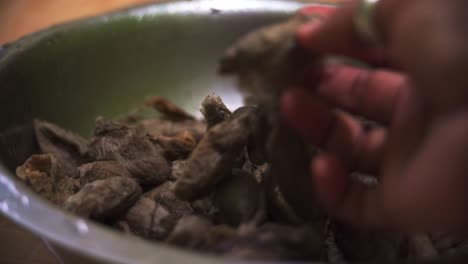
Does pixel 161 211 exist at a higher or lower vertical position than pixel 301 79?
lower

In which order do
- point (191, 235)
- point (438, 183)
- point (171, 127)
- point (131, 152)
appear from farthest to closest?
point (171, 127), point (131, 152), point (191, 235), point (438, 183)

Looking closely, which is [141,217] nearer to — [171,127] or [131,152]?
[131,152]

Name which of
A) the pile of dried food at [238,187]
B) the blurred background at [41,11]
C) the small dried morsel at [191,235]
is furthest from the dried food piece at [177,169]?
the blurred background at [41,11]

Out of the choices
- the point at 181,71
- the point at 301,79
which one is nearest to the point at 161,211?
the point at 301,79

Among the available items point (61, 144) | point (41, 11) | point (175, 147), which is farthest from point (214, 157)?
point (41, 11)

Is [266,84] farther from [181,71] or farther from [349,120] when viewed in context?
[181,71]

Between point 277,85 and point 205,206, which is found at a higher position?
point 277,85

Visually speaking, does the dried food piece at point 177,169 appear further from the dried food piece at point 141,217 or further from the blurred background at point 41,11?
the blurred background at point 41,11
